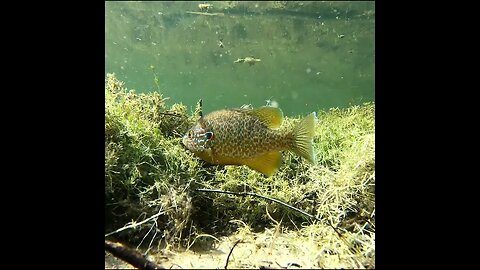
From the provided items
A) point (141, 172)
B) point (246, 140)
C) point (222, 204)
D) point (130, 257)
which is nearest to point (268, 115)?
point (246, 140)

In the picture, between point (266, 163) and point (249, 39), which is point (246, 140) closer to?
point (266, 163)

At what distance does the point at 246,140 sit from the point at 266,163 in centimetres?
23

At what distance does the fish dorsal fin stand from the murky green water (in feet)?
30.9

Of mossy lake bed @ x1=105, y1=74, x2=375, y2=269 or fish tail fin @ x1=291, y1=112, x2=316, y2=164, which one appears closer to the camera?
mossy lake bed @ x1=105, y1=74, x2=375, y2=269

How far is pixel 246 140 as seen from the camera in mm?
2574

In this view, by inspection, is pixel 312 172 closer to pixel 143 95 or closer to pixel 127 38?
pixel 143 95

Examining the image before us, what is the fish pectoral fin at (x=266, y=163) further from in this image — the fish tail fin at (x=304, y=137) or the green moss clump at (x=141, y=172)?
the green moss clump at (x=141, y=172)

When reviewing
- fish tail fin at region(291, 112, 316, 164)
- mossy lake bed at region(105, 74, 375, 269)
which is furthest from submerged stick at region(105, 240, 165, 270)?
fish tail fin at region(291, 112, 316, 164)

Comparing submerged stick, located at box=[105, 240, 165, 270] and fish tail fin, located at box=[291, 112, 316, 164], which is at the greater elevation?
fish tail fin, located at box=[291, 112, 316, 164]

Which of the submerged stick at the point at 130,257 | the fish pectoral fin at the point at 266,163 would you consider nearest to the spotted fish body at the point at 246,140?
the fish pectoral fin at the point at 266,163

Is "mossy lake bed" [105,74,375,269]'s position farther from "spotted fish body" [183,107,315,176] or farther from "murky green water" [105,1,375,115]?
"murky green water" [105,1,375,115]

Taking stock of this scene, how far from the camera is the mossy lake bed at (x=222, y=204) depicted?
204 centimetres

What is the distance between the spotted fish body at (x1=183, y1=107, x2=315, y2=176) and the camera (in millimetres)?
2561

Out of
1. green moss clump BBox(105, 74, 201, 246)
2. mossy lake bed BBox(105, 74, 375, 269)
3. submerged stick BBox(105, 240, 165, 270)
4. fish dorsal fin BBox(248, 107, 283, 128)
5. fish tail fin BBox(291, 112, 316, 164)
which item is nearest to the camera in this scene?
submerged stick BBox(105, 240, 165, 270)
